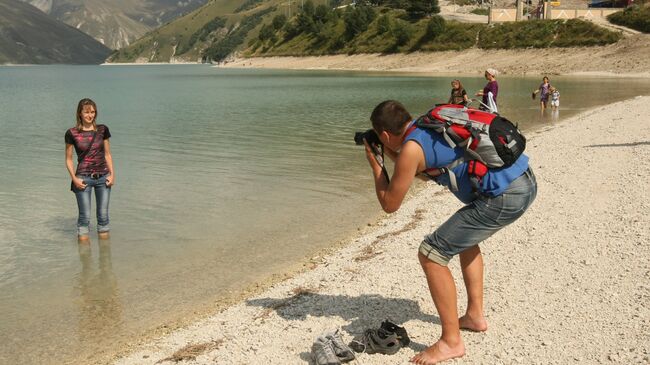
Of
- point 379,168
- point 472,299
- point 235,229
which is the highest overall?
point 379,168

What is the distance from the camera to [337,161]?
794 inches

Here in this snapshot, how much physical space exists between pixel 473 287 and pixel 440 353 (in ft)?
2.90

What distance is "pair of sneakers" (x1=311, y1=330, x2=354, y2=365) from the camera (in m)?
5.80

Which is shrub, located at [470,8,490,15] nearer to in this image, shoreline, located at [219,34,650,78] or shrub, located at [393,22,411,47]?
shrub, located at [393,22,411,47]

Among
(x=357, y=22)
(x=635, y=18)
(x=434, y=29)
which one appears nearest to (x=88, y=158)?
(x=635, y=18)

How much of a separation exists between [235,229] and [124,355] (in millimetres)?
5676

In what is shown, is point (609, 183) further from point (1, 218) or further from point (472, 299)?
point (1, 218)

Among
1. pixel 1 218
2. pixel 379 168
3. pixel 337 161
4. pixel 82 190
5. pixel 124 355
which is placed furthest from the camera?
pixel 337 161

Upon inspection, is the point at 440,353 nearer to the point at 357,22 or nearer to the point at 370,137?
the point at 370,137

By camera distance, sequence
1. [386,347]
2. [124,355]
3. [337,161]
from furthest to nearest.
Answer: [337,161], [124,355], [386,347]

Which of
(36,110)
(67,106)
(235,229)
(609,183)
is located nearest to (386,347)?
(235,229)

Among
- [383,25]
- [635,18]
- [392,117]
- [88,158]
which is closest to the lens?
[392,117]

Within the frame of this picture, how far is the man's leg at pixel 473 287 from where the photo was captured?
622cm

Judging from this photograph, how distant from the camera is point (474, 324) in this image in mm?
6375
